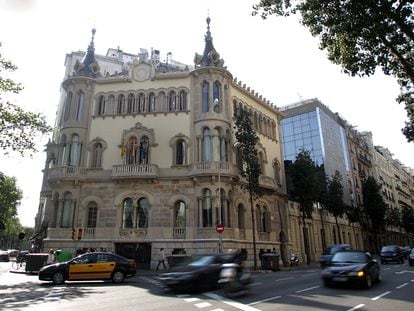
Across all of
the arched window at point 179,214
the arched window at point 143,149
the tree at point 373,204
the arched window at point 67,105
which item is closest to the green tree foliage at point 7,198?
the arched window at point 67,105

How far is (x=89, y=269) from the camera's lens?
54.0 ft

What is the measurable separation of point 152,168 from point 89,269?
37.0 ft

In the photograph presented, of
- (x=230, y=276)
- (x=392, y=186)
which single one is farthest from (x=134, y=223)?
(x=392, y=186)

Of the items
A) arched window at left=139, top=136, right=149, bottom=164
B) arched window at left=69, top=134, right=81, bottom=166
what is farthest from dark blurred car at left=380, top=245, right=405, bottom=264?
arched window at left=69, top=134, right=81, bottom=166

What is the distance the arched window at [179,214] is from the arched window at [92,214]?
6.69 metres

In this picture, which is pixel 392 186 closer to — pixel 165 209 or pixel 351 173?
pixel 351 173

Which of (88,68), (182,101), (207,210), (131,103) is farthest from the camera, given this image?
(88,68)

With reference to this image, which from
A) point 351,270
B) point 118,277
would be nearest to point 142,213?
point 118,277

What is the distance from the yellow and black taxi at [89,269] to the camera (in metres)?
15.9

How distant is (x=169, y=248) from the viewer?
82.7ft

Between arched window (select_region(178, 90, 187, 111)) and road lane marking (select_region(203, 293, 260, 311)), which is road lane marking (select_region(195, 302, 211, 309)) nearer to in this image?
road lane marking (select_region(203, 293, 260, 311))

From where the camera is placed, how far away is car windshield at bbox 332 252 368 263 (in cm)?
1339

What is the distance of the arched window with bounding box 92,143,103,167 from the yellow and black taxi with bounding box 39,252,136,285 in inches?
516

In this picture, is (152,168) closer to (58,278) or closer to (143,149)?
(143,149)
